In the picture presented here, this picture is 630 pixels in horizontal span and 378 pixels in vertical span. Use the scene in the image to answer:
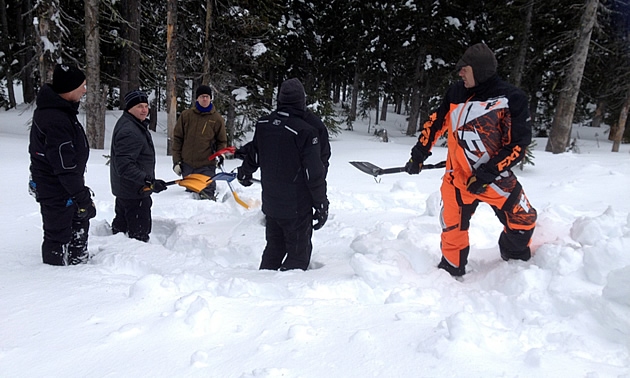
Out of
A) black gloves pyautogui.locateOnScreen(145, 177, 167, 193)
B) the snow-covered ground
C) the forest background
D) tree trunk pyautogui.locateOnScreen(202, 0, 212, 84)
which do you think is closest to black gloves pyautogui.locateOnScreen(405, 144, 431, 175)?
the snow-covered ground

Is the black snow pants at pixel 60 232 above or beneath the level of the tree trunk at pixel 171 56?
beneath

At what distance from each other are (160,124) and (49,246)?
1983 cm

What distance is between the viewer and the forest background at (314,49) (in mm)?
11039

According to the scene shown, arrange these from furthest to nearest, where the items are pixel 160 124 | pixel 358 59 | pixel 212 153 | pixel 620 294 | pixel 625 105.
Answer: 1. pixel 358 59
2. pixel 160 124
3. pixel 625 105
4. pixel 212 153
5. pixel 620 294

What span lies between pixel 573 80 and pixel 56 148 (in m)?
14.4

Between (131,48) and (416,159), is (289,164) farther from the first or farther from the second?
(131,48)

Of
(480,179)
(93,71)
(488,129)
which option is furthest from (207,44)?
(480,179)

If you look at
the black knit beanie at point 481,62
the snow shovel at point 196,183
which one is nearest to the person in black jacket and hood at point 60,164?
the snow shovel at point 196,183

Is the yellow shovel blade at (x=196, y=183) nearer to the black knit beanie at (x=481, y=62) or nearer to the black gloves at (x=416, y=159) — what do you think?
the black gloves at (x=416, y=159)

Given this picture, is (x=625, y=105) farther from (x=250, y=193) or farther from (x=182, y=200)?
(x=182, y=200)

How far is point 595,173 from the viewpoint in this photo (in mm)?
7801

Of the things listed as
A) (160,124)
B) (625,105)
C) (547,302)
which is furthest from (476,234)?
(160,124)

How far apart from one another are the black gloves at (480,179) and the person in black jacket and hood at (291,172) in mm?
1204

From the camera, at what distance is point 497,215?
323 centimetres
